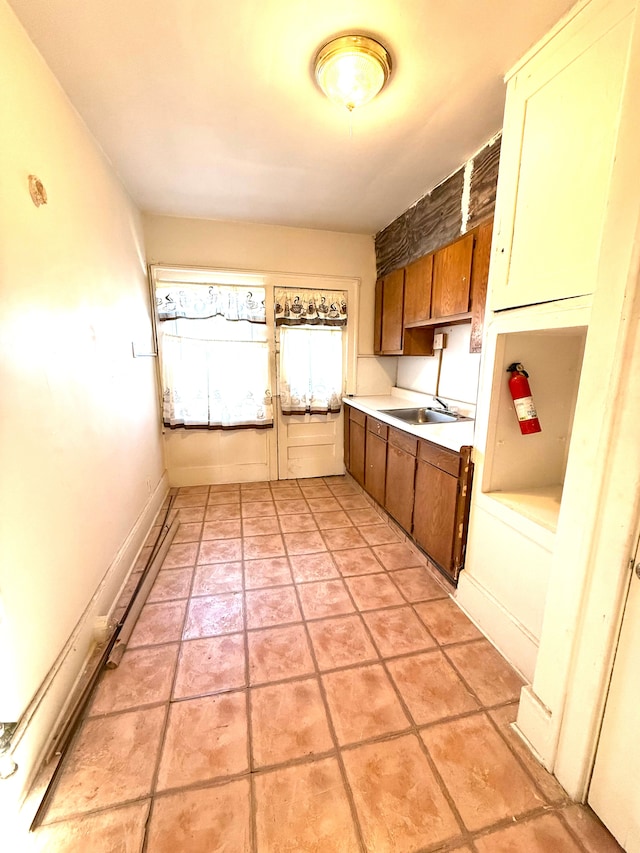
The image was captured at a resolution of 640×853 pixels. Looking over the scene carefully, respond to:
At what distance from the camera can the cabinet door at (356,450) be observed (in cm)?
334

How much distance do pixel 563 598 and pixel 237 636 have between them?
1449 millimetres

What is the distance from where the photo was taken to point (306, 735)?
1.28 m

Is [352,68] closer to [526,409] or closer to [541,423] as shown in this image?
[526,409]

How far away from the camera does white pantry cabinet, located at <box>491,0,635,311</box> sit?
114 cm

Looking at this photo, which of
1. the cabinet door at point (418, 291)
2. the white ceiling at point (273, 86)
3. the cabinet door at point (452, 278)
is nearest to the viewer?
the white ceiling at point (273, 86)

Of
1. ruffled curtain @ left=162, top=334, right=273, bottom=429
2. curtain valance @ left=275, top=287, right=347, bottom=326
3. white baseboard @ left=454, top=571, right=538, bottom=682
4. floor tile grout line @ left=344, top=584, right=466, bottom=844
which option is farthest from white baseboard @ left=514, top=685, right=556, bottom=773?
curtain valance @ left=275, top=287, right=347, bottom=326

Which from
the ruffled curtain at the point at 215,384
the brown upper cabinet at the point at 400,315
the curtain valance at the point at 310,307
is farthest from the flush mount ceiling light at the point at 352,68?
the ruffled curtain at the point at 215,384

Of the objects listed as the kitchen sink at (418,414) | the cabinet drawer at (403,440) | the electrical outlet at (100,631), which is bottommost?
the electrical outlet at (100,631)

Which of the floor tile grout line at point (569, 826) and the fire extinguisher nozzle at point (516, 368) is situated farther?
the fire extinguisher nozzle at point (516, 368)

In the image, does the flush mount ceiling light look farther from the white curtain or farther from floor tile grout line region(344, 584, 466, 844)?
floor tile grout line region(344, 584, 466, 844)

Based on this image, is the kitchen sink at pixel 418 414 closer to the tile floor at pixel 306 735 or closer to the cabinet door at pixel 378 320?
the cabinet door at pixel 378 320

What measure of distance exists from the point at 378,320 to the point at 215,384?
5.80ft

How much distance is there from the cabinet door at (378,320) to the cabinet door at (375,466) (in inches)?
38.8

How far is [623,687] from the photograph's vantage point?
0.96 meters
